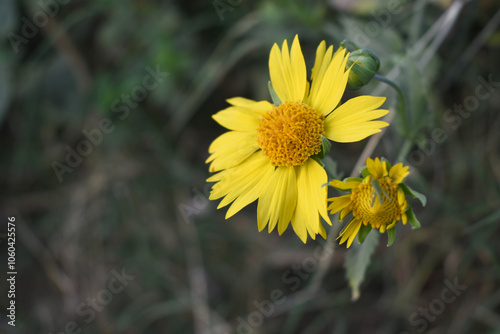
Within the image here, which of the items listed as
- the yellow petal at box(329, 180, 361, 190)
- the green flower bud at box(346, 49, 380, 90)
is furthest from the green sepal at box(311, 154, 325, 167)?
the green flower bud at box(346, 49, 380, 90)

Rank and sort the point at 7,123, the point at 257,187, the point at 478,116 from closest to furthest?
the point at 257,187
the point at 478,116
the point at 7,123

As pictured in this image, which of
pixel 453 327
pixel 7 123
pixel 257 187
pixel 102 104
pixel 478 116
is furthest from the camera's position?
pixel 7 123

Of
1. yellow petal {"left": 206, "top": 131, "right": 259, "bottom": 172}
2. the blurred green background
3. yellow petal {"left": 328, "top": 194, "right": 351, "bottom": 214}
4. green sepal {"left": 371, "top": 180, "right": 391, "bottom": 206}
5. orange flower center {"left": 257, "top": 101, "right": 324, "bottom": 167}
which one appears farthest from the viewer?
the blurred green background

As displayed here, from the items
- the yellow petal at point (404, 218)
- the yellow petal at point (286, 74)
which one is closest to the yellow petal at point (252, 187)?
the yellow petal at point (286, 74)

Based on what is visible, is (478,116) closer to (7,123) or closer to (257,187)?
(257,187)

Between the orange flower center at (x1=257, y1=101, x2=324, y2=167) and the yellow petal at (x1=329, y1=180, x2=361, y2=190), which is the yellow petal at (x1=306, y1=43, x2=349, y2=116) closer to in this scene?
the orange flower center at (x1=257, y1=101, x2=324, y2=167)

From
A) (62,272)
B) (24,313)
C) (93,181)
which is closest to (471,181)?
(93,181)
